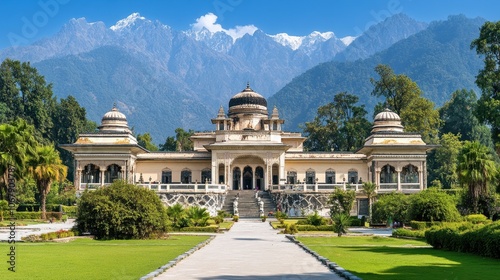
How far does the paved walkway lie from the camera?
15.3 meters

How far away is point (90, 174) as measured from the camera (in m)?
64.8

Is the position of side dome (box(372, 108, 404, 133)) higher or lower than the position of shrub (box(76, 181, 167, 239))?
higher

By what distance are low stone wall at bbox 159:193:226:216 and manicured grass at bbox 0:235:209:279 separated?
99.1 feet

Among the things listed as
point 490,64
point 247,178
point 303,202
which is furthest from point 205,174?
point 490,64

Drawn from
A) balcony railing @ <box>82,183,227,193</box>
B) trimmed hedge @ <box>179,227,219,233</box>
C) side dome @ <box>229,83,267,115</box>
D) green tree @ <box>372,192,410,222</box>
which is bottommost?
trimmed hedge @ <box>179,227,219,233</box>

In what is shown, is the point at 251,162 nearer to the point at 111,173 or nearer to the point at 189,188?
the point at 189,188

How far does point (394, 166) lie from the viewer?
63125mm

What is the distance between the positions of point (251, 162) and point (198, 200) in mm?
11418

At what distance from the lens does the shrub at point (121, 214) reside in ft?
94.4

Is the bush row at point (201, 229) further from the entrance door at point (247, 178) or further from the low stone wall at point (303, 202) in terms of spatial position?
the entrance door at point (247, 178)

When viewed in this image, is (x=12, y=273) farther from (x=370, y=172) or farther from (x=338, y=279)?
(x=370, y=172)

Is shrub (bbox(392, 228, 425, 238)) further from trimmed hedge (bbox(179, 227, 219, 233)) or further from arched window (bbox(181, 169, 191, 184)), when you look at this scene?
arched window (bbox(181, 169, 191, 184))

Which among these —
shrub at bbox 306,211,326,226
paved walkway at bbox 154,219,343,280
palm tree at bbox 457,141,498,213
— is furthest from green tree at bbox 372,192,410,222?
paved walkway at bbox 154,219,343,280

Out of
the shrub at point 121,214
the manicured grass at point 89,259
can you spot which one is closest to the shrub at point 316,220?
the shrub at point 121,214
